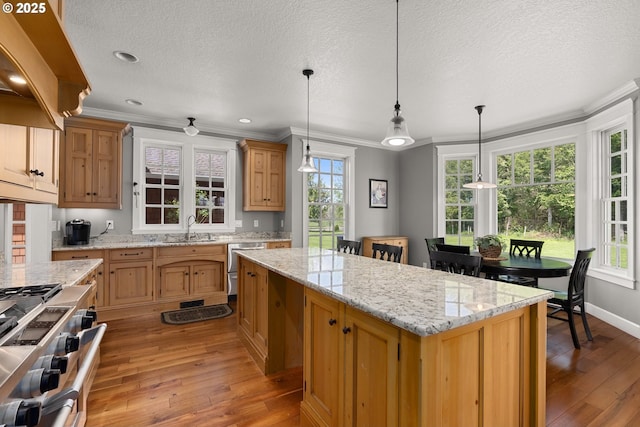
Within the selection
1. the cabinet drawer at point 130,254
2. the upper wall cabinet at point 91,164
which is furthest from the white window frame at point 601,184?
the upper wall cabinet at point 91,164

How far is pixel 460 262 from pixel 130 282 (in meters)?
3.72

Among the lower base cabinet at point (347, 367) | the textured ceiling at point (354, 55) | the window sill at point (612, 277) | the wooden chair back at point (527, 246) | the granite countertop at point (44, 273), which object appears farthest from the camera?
the wooden chair back at point (527, 246)

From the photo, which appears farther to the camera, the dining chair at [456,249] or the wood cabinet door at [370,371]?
the dining chair at [456,249]

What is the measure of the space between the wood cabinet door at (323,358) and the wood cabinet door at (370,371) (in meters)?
0.07

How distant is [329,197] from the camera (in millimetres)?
5430

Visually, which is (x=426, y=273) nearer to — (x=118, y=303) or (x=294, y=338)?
(x=294, y=338)

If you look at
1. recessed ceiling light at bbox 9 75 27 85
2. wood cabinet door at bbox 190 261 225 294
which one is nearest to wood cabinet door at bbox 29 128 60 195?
recessed ceiling light at bbox 9 75 27 85

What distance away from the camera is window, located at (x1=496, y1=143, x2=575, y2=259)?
4324mm

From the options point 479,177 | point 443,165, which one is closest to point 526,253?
point 479,177

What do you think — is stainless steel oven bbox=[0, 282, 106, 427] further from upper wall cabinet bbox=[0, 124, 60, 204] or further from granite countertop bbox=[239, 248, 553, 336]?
granite countertop bbox=[239, 248, 553, 336]

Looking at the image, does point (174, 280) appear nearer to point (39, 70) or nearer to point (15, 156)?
point (15, 156)

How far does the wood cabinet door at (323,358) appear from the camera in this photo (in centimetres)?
150

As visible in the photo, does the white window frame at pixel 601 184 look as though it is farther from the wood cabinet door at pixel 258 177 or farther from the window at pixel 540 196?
the wood cabinet door at pixel 258 177

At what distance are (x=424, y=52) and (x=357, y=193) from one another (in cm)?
325
